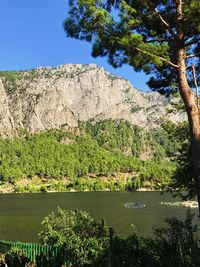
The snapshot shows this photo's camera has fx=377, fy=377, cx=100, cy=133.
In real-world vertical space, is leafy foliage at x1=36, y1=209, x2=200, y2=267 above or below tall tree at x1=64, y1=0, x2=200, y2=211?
below

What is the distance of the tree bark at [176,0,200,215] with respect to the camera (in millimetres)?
13219

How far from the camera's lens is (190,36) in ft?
50.8

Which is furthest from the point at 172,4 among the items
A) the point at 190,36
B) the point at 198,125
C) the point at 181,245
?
the point at 181,245

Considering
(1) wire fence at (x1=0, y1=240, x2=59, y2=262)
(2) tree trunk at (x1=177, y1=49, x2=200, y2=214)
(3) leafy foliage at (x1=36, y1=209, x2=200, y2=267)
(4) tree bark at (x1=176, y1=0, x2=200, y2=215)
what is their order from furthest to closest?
(1) wire fence at (x1=0, y1=240, x2=59, y2=262)
(4) tree bark at (x1=176, y1=0, x2=200, y2=215)
(2) tree trunk at (x1=177, y1=49, x2=200, y2=214)
(3) leafy foliage at (x1=36, y1=209, x2=200, y2=267)

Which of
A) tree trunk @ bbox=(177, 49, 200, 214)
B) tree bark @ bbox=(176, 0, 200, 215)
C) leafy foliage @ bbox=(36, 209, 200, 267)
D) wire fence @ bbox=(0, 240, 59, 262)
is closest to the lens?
leafy foliage @ bbox=(36, 209, 200, 267)

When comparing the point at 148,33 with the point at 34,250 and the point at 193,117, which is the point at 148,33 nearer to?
the point at 193,117

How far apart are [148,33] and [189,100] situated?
3979 millimetres

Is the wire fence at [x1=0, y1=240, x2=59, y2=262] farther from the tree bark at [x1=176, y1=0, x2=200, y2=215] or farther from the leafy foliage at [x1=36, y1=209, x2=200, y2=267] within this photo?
the tree bark at [x1=176, y1=0, x2=200, y2=215]

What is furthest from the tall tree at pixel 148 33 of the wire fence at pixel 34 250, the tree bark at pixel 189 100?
the wire fence at pixel 34 250

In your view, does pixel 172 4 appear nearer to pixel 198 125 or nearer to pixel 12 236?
pixel 198 125

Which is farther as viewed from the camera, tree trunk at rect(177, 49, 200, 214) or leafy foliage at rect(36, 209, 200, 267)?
tree trunk at rect(177, 49, 200, 214)

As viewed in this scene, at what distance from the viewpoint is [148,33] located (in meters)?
16.5

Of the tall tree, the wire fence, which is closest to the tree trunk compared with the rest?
the tall tree

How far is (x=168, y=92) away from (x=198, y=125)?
4.96 metres
